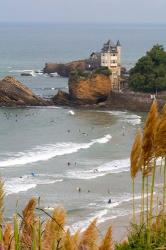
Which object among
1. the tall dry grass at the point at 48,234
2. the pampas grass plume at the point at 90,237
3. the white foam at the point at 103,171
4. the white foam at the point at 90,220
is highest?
the tall dry grass at the point at 48,234

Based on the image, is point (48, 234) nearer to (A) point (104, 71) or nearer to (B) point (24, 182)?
(B) point (24, 182)

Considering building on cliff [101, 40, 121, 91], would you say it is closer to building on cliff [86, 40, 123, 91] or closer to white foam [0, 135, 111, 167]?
building on cliff [86, 40, 123, 91]

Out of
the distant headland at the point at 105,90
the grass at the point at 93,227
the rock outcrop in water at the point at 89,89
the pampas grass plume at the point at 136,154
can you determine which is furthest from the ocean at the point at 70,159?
the pampas grass plume at the point at 136,154

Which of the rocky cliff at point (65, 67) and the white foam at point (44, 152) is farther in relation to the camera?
the rocky cliff at point (65, 67)

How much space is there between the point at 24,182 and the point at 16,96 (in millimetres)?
30446

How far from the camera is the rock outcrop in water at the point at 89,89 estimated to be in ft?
183

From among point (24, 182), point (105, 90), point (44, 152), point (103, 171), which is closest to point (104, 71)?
point (105, 90)

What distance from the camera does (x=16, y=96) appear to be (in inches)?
2233

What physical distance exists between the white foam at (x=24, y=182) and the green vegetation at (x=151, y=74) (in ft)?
96.5

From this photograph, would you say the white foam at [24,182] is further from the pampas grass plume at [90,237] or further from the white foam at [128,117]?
the pampas grass plume at [90,237]

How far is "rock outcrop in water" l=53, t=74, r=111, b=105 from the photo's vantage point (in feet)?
183

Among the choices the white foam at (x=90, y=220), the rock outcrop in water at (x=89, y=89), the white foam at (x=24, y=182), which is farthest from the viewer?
the rock outcrop in water at (x=89, y=89)

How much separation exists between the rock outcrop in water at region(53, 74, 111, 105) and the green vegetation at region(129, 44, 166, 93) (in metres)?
2.51

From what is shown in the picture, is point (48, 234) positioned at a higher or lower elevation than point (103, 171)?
higher
